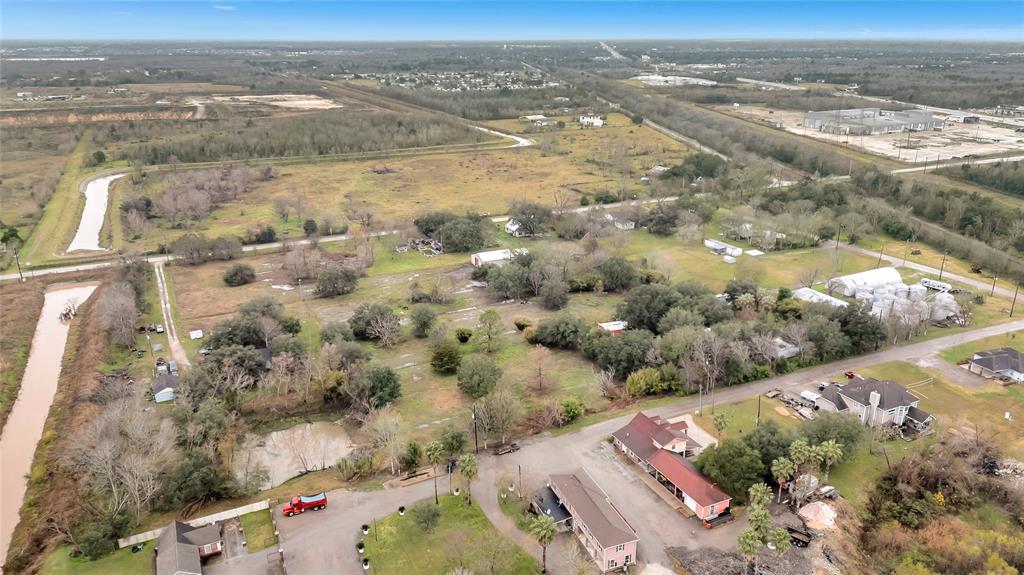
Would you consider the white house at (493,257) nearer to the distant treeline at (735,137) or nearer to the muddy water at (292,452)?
the muddy water at (292,452)

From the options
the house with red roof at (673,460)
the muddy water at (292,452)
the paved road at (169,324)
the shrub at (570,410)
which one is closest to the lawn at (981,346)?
the house with red roof at (673,460)

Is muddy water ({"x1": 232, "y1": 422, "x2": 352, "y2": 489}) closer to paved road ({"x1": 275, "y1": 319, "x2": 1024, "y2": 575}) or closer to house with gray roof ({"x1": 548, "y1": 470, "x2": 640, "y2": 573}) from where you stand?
paved road ({"x1": 275, "y1": 319, "x2": 1024, "y2": 575})

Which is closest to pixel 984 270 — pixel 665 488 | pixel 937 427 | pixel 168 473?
pixel 937 427

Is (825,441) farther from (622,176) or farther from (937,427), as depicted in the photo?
(622,176)

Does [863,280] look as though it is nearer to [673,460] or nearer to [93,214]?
[673,460]

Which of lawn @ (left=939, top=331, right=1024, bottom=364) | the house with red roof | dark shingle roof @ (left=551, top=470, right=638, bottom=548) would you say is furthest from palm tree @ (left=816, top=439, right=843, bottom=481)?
lawn @ (left=939, top=331, right=1024, bottom=364)

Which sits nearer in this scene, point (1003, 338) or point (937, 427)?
point (937, 427)
